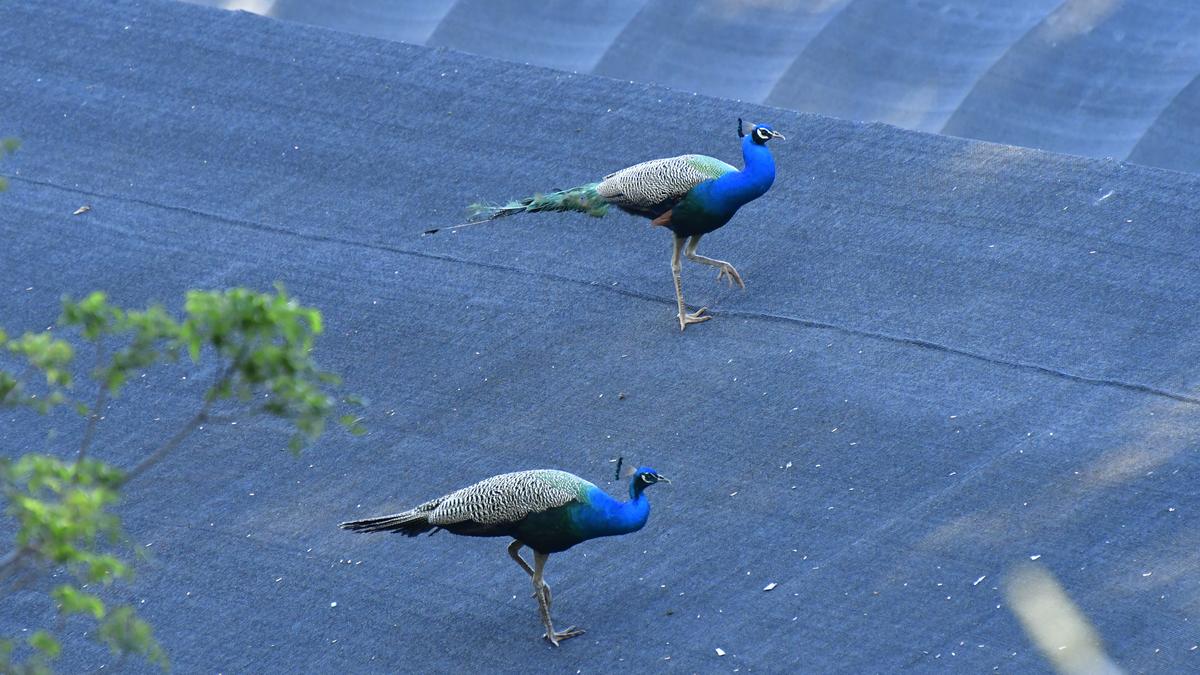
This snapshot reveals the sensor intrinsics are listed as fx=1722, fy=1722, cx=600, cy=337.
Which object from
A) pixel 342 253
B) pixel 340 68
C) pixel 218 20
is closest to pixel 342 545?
pixel 342 253

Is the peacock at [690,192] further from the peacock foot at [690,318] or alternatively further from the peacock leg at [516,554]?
the peacock leg at [516,554]

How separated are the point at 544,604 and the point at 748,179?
181cm

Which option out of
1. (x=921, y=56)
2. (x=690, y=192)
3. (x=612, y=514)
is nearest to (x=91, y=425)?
(x=612, y=514)

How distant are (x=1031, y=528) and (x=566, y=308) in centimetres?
197

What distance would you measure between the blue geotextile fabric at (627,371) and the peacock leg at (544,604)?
0.06m

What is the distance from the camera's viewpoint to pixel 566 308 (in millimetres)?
6043

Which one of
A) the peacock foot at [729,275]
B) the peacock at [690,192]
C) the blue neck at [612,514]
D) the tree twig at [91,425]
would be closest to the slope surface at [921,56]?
the peacock foot at [729,275]

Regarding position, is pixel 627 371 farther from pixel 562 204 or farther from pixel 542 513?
pixel 542 513

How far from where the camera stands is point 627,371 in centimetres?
567

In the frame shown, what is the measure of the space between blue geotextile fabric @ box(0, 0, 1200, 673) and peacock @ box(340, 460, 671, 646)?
27cm

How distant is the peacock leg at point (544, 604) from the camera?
448 cm

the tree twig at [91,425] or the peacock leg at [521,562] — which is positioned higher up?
the tree twig at [91,425]

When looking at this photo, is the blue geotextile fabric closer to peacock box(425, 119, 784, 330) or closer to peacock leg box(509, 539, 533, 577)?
peacock leg box(509, 539, 533, 577)

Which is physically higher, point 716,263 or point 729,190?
point 729,190
